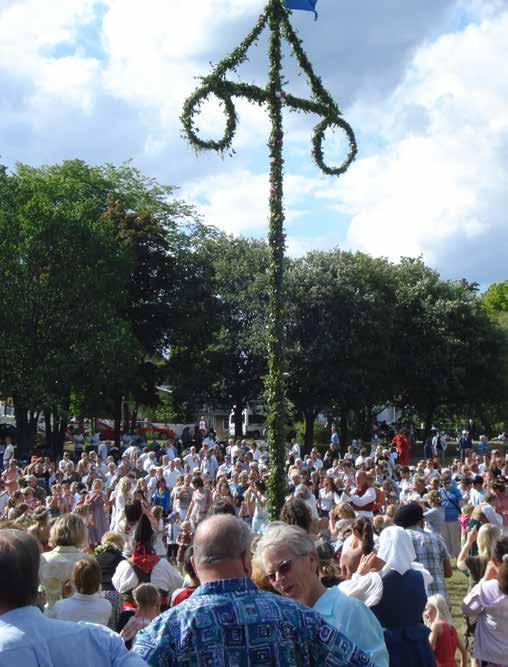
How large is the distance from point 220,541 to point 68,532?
4.18 meters

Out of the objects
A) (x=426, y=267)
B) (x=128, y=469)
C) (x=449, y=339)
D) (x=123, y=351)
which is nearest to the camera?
(x=128, y=469)

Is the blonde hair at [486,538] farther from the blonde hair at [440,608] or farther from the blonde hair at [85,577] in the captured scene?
the blonde hair at [85,577]

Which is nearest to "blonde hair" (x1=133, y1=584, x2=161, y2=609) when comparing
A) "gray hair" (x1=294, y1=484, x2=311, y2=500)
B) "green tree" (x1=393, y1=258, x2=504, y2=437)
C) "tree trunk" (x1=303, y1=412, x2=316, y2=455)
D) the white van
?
"gray hair" (x1=294, y1=484, x2=311, y2=500)

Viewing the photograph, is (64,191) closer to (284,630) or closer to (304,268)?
(304,268)

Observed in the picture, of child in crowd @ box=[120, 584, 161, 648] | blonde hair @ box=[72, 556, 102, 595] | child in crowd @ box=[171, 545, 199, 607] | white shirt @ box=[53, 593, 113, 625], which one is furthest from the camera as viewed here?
child in crowd @ box=[120, 584, 161, 648]

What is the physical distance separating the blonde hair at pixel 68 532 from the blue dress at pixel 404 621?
255 cm

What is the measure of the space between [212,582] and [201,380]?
38761mm

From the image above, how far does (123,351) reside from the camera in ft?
114

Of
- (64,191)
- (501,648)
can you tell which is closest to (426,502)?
(501,648)

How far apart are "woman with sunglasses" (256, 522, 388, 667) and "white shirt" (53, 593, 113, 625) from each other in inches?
94.0

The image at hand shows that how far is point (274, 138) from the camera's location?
12.4 metres

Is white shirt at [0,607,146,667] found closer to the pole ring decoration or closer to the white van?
the pole ring decoration

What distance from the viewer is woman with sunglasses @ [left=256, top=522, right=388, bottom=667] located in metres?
3.71

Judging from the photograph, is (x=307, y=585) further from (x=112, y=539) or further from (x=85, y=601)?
(x=112, y=539)
